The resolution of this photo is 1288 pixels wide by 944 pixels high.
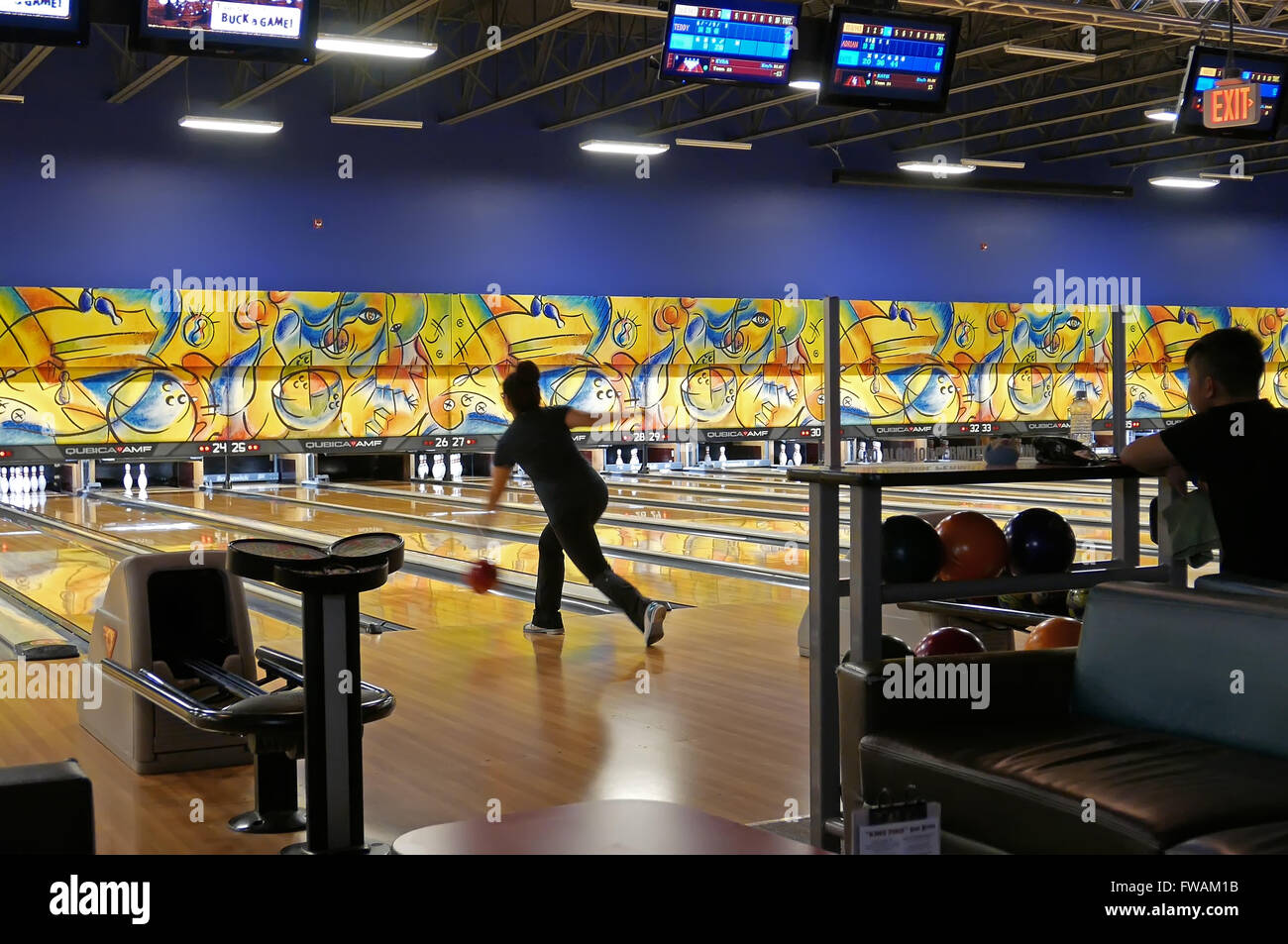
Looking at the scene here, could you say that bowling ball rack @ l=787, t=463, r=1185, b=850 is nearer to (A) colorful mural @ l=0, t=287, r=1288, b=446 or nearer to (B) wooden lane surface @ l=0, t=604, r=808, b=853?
(B) wooden lane surface @ l=0, t=604, r=808, b=853

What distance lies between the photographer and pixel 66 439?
10.9 m

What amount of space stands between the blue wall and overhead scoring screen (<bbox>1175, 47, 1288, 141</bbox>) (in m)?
6.82

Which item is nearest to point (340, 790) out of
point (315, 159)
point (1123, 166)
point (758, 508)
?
point (758, 508)

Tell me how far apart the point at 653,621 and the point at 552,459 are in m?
0.66

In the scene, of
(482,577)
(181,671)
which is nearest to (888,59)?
(482,577)

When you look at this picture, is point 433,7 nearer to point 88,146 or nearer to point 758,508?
point 88,146

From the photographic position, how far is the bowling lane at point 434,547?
6.09 metres

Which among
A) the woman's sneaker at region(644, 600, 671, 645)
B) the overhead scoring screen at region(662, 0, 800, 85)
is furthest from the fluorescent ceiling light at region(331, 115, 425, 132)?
the woman's sneaker at region(644, 600, 671, 645)

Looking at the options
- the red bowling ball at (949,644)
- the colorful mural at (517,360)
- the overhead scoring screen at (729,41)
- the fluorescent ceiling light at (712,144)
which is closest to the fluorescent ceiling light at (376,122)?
the colorful mural at (517,360)

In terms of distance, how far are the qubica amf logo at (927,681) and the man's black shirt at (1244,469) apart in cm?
60

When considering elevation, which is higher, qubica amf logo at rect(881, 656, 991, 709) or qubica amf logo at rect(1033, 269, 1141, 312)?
qubica amf logo at rect(1033, 269, 1141, 312)

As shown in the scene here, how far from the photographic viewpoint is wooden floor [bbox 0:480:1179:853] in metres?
3.08

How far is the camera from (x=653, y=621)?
15.9 ft
